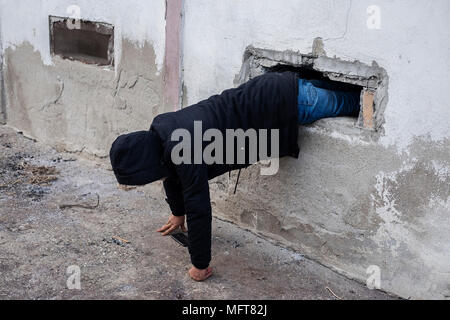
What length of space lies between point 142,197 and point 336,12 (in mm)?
2398

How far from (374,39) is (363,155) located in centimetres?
72

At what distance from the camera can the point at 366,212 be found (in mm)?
3107

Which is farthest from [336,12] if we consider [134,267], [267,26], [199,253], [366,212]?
[134,267]

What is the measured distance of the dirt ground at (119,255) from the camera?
120 inches

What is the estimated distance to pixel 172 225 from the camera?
12.2 feet

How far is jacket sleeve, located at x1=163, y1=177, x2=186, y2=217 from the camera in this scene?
11.1 feet

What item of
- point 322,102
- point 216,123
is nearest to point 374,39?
point 322,102

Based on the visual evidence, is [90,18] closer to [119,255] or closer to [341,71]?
[119,255]

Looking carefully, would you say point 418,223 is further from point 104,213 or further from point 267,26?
point 104,213

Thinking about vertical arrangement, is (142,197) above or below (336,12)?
below
